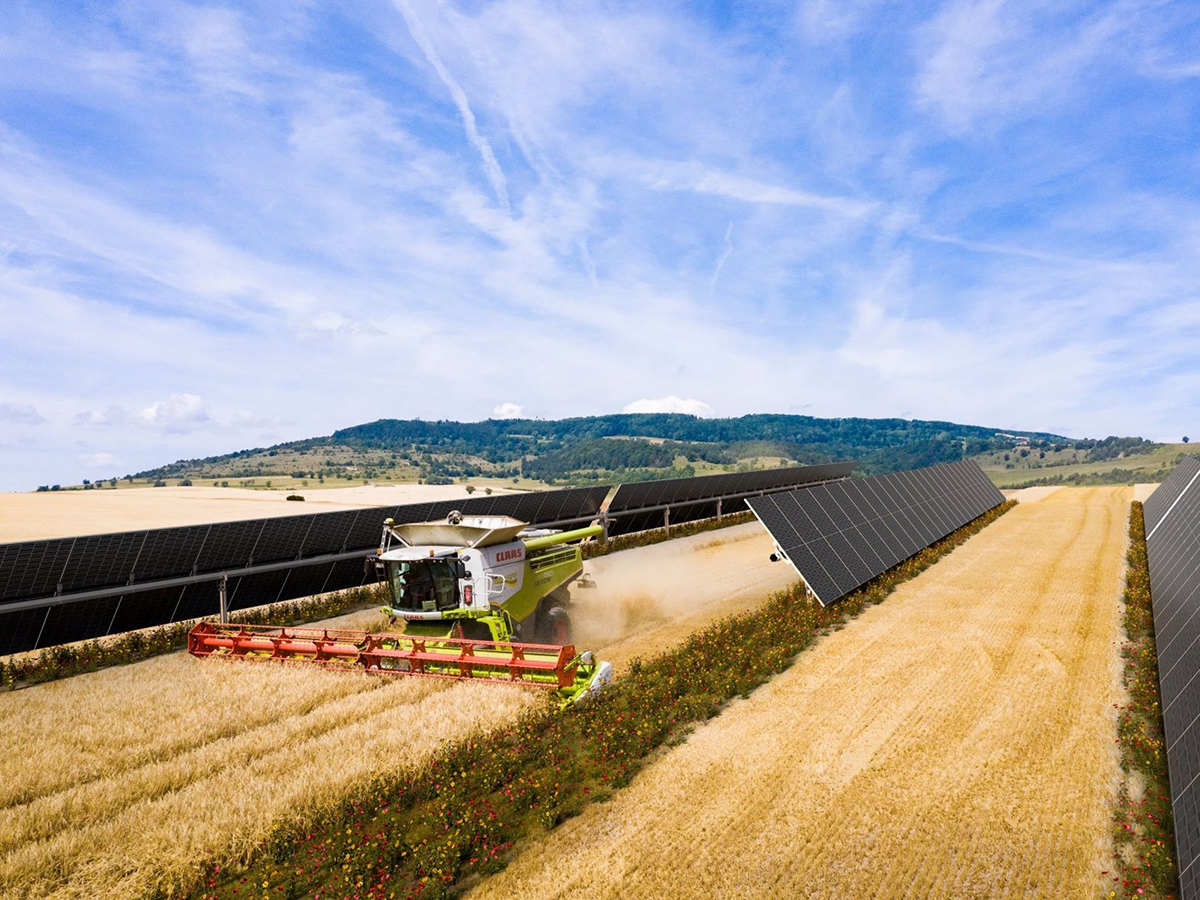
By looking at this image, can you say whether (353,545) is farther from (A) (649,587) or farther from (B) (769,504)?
(B) (769,504)

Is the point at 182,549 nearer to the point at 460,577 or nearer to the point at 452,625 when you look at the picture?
the point at 452,625

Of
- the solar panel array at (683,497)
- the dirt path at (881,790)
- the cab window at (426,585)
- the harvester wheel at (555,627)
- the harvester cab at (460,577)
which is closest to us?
the dirt path at (881,790)

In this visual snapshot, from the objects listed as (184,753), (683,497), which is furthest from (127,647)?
(683,497)

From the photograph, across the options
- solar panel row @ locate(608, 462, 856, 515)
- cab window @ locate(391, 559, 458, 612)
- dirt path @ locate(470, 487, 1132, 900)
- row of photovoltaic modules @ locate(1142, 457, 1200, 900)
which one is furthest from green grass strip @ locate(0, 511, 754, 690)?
row of photovoltaic modules @ locate(1142, 457, 1200, 900)

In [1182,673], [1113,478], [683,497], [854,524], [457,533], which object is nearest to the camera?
[1182,673]

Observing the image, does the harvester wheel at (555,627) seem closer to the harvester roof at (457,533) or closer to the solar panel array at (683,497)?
the harvester roof at (457,533)

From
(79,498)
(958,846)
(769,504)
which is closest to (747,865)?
(958,846)

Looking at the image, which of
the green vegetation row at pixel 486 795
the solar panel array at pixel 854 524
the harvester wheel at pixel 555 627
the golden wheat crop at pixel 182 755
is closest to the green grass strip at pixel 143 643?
the golden wheat crop at pixel 182 755
